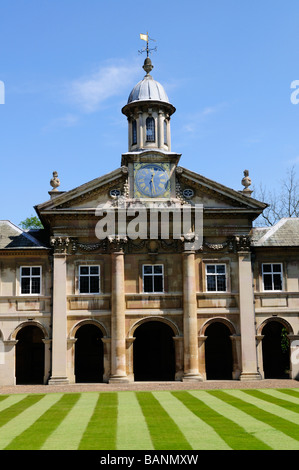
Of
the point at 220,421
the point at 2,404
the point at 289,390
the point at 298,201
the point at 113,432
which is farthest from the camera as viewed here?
the point at 298,201

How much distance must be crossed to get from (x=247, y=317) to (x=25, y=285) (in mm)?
14090

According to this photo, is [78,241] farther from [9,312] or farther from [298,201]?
[298,201]

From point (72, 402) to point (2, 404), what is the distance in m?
3.12

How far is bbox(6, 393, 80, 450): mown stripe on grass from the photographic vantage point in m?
16.0

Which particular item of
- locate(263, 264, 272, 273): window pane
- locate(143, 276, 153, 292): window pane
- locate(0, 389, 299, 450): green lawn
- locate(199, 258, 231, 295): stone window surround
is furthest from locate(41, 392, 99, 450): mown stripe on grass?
locate(263, 264, 272, 273): window pane

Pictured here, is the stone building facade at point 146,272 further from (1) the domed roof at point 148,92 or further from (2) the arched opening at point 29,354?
(1) the domed roof at point 148,92

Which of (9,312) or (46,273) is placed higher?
(46,273)

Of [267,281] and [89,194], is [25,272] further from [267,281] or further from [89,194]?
[267,281]

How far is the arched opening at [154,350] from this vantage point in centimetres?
4081

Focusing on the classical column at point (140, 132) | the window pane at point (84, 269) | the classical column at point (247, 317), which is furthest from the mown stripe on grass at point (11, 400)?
the classical column at point (140, 132)

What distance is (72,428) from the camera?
61.4ft

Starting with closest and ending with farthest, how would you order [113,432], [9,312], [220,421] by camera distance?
[113,432] → [220,421] → [9,312]

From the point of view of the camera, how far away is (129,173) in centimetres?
3666
